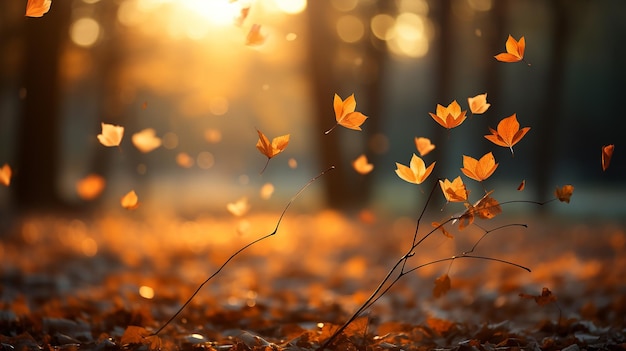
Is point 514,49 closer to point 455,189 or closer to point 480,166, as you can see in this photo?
point 480,166

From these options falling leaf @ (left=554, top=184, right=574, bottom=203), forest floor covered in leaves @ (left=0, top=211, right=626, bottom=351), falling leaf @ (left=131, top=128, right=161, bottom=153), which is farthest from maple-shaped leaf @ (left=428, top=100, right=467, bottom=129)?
falling leaf @ (left=131, top=128, right=161, bottom=153)

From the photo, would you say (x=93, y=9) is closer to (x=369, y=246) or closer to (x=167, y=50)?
(x=167, y=50)

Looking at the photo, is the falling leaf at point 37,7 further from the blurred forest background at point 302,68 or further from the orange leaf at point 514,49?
the blurred forest background at point 302,68

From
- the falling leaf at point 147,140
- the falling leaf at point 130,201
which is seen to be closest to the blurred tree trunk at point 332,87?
the falling leaf at point 147,140

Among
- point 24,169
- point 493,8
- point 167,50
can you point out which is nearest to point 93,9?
point 24,169

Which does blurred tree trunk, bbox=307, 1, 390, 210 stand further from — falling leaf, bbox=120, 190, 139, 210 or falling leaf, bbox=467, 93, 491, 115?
falling leaf, bbox=467, 93, 491, 115
